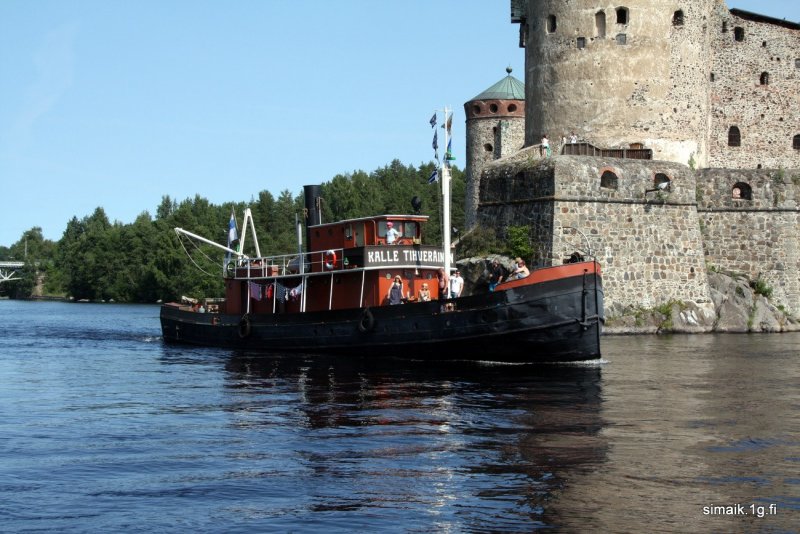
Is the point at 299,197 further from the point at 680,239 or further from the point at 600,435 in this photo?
A: the point at 600,435

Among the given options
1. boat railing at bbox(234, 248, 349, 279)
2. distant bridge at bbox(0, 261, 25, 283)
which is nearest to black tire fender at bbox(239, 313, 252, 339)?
boat railing at bbox(234, 248, 349, 279)

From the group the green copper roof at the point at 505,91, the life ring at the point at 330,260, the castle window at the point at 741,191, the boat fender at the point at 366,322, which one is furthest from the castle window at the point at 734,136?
the boat fender at the point at 366,322

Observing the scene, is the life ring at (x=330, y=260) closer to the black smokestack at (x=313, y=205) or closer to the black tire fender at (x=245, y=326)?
the black smokestack at (x=313, y=205)

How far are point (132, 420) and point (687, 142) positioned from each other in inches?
1245

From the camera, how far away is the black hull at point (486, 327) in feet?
89.8

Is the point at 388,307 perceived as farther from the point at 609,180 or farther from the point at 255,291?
the point at 609,180

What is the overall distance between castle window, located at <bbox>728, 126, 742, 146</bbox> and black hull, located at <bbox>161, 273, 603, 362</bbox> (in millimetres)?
23907

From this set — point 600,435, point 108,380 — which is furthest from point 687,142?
point 600,435

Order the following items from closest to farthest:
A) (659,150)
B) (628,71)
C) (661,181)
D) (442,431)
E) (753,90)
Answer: (442,431) < (661,181) < (628,71) < (659,150) < (753,90)

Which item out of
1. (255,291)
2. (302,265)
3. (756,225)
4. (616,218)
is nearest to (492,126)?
(756,225)

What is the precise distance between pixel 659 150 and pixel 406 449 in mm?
31342

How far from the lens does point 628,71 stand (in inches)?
1759

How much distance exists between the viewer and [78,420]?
1991 centimetres

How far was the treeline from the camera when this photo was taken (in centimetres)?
10794
